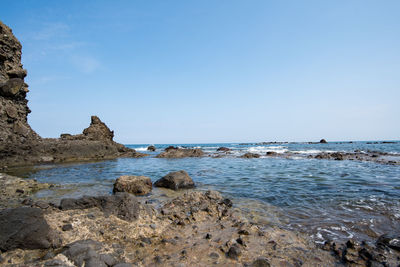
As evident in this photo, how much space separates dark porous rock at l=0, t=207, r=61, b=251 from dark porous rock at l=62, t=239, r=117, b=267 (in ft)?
2.11

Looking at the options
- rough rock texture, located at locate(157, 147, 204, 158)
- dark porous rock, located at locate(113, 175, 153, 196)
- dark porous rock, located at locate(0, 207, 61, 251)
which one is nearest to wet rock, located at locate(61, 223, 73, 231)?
dark porous rock, located at locate(0, 207, 61, 251)

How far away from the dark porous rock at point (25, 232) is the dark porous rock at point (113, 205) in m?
1.48

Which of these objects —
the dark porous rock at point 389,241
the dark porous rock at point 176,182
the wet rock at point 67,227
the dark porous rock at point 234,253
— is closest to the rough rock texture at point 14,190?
the wet rock at point 67,227

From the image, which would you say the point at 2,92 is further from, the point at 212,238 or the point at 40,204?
the point at 212,238

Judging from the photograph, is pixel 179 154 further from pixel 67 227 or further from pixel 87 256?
pixel 87 256

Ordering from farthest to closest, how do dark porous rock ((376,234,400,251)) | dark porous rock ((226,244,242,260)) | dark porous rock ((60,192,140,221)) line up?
dark porous rock ((60,192,140,221))
dark porous rock ((376,234,400,251))
dark porous rock ((226,244,242,260))

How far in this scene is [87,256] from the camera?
2990 millimetres

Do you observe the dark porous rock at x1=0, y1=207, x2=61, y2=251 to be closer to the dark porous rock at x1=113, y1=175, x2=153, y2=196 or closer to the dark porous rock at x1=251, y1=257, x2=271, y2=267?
the dark porous rock at x1=251, y1=257, x2=271, y2=267

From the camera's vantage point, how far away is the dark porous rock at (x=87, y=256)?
287 cm

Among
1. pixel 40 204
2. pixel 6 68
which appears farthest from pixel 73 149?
pixel 40 204

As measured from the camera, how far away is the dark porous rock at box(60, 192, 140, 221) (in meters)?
4.93

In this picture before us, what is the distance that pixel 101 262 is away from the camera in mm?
2930

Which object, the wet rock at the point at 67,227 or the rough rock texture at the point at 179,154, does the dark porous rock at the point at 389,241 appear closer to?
the wet rock at the point at 67,227

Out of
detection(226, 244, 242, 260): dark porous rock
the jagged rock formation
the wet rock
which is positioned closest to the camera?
detection(226, 244, 242, 260): dark porous rock
